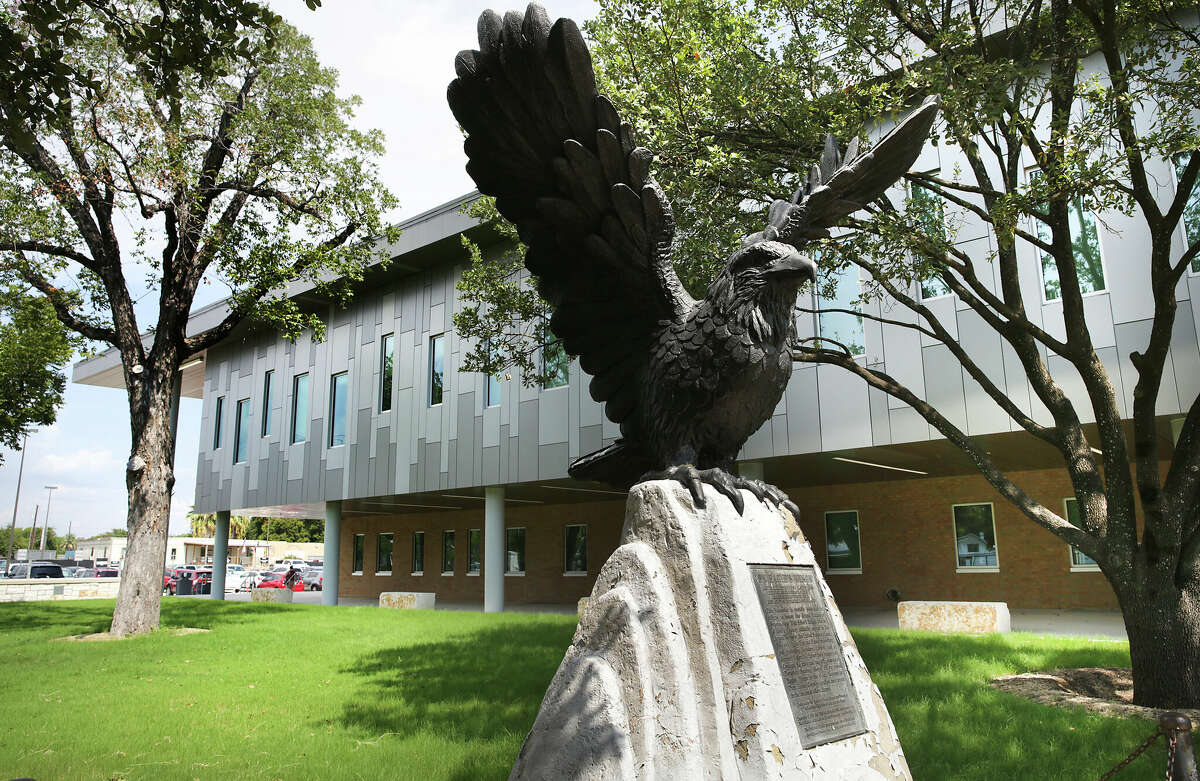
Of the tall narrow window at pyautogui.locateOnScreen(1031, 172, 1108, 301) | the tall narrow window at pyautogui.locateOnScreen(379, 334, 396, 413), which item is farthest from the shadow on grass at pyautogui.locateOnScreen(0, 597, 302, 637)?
the tall narrow window at pyautogui.locateOnScreen(1031, 172, 1108, 301)

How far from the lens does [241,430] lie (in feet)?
82.5

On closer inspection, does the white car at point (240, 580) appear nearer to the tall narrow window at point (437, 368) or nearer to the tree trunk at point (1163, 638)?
the tall narrow window at point (437, 368)

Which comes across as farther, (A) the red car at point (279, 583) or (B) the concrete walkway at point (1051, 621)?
(A) the red car at point (279, 583)

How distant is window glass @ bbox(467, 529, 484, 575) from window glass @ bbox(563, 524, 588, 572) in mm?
3679

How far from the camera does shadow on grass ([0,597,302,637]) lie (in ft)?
42.7

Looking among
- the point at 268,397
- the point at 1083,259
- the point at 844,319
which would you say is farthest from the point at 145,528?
the point at 1083,259

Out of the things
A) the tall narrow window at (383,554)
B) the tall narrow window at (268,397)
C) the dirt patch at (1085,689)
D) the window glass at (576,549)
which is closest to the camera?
the dirt patch at (1085,689)

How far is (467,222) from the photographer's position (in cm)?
1697

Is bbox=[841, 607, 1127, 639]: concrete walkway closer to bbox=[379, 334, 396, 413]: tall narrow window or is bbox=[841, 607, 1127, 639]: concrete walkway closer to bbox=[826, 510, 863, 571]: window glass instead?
bbox=[826, 510, 863, 571]: window glass

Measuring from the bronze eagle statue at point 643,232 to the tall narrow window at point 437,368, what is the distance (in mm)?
15020

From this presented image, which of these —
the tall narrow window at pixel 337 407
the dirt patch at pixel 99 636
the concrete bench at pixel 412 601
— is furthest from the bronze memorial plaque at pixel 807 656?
the tall narrow window at pixel 337 407

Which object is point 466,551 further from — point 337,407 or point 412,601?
point 337,407

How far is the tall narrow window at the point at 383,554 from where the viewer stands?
2872cm

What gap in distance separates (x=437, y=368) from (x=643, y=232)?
15.8 meters
